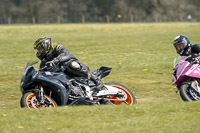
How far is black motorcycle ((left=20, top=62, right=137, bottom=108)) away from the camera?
8.94 m

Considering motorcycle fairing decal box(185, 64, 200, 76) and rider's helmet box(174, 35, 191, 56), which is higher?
rider's helmet box(174, 35, 191, 56)

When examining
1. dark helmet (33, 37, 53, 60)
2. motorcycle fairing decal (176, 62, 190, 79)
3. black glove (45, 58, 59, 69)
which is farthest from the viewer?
motorcycle fairing decal (176, 62, 190, 79)

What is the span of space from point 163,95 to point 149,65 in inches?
196

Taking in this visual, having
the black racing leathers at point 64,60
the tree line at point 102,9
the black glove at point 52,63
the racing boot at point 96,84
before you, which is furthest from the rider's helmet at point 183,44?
the tree line at point 102,9

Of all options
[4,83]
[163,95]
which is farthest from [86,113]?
[4,83]

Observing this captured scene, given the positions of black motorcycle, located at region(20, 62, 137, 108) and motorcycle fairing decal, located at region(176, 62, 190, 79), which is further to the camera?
motorcycle fairing decal, located at region(176, 62, 190, 79)

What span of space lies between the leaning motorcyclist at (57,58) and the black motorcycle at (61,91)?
16cm

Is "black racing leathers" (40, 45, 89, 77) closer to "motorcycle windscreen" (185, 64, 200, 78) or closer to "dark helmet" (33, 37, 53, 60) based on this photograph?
"dark helmet" (33, 37, 53, 60)

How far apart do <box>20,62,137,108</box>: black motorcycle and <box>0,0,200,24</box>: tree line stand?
74673 millimetres

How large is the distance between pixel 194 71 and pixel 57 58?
9.56 feet

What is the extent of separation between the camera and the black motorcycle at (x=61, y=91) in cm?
894

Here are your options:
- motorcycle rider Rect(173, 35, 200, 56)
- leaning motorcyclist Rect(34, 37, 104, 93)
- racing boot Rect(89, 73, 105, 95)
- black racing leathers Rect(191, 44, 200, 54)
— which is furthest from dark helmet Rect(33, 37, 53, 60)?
black racing leathers Rect(191, 44, 200, 54)

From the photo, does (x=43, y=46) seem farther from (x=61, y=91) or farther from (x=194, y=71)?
(x=194, y=71)

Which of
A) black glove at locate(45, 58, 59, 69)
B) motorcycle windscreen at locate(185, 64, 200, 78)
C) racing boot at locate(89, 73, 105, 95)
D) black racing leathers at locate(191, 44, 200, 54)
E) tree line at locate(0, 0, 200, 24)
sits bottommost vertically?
tree line at locate(0, 0, 200, 24)
